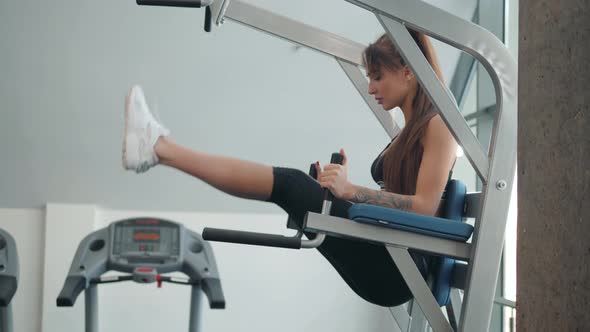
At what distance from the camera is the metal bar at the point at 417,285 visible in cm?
158

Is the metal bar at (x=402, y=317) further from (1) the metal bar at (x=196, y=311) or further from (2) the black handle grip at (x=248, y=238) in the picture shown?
(1) the metal bar at (x=196, y=311)

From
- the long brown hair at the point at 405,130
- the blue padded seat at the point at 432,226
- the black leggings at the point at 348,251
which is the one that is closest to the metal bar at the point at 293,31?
the long brown hair at the point at 405,130

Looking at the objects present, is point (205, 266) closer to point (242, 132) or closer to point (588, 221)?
point (242, 132)

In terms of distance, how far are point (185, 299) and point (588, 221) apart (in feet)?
9.94

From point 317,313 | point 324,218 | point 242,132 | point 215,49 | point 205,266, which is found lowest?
point 317,313

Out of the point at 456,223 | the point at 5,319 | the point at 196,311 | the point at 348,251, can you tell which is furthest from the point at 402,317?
the point at 5,319

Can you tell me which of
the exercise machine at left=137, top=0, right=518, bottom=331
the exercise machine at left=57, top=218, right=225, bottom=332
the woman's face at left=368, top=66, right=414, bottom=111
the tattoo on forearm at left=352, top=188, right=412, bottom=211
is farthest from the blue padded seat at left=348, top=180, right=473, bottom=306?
the exercise machine at left=57, top=218, right=225, bottom=332

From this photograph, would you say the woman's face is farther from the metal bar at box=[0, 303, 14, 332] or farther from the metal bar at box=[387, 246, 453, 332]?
the metal bar at box=[0, 303, 14, 332]

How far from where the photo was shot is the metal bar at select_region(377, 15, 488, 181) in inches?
63.5

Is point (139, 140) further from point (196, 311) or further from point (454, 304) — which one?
point (196, 311)

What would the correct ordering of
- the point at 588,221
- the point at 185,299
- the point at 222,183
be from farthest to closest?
the point at 185,299 < the point at 222,183 < the point at 588,221

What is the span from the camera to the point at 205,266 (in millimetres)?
3127

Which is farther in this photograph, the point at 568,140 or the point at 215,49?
the point at 215,49

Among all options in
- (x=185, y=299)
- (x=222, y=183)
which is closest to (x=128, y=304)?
(x=185, y=299)
